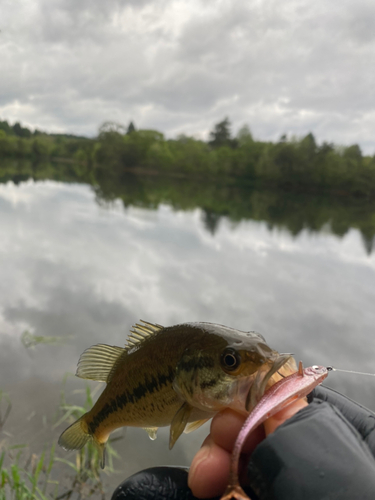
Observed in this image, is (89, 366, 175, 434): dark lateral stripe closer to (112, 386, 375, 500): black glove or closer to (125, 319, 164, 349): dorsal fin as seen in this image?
(125, 319, 164, 349): dorsal fin

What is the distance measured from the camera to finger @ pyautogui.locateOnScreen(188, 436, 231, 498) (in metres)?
1.64

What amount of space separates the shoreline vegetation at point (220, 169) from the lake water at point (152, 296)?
27.8 meters

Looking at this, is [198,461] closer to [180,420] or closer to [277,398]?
[180,420]

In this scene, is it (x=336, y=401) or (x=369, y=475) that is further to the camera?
(x=336, y=401)

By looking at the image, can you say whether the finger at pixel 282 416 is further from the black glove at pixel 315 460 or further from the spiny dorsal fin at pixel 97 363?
the spiny dorsal fin at pixel 97 363

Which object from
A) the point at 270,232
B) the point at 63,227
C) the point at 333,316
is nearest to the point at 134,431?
the point at 333,316

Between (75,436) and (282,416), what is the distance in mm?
1423

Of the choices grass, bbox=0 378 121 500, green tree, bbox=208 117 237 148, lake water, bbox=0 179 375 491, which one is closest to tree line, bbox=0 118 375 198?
green tree, bbox=208 117 237 148

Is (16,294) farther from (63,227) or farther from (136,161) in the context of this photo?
(136,161)

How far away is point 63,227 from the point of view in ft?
86.5

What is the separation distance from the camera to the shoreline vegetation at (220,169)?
71125 mm

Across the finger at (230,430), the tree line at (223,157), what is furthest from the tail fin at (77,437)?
the tree line at (223,157)

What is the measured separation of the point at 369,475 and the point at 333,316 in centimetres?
1423

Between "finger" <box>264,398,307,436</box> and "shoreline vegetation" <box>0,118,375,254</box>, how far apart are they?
49648mm
